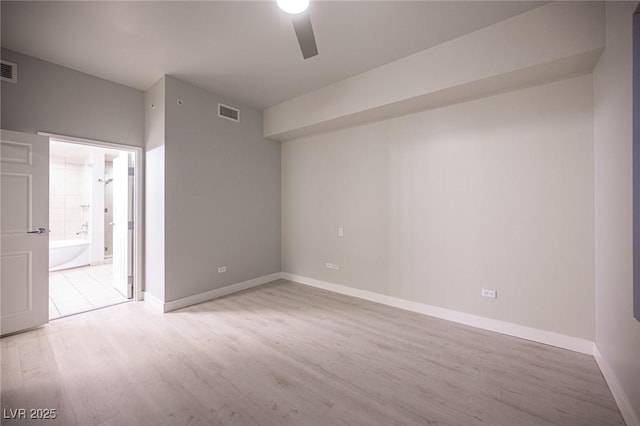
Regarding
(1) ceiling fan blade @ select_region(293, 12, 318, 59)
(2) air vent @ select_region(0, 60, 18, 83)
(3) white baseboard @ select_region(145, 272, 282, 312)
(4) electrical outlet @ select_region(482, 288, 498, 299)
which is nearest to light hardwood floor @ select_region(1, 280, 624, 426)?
(3) white baseboard @ select_region(145, 272, 282, 312)

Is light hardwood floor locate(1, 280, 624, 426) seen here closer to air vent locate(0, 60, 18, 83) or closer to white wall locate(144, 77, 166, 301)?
white wall locate(144, 77, 166, 301)

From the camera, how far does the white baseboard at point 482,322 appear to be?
249 cm

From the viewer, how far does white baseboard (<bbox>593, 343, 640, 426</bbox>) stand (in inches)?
63.7

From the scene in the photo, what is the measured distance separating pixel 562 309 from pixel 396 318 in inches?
63.1

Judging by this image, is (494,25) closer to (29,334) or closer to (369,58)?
(369,58)

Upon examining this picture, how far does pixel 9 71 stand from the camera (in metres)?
2.84

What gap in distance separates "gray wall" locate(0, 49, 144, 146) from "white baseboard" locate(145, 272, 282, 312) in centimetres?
231

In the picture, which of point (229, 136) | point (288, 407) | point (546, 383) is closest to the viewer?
point (288, 407)

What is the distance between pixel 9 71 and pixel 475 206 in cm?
531

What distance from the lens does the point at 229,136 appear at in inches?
165

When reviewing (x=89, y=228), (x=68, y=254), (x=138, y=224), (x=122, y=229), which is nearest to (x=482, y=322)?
(x=138, y=224)

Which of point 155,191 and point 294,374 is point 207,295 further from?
point 294,374

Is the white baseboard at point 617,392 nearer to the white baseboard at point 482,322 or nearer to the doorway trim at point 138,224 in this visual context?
the white baseboard at point 482,322

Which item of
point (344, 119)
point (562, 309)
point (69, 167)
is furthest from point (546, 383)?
point (69, 167)
